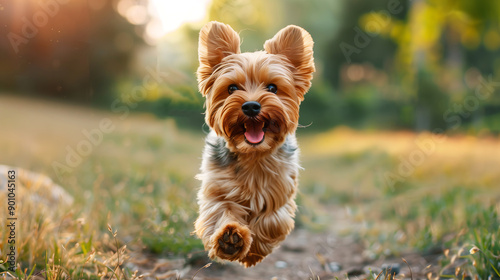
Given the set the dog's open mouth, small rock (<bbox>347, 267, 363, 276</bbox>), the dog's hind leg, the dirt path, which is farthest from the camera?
small rock (<bbox>347, 267, 363, 276</bbox>)

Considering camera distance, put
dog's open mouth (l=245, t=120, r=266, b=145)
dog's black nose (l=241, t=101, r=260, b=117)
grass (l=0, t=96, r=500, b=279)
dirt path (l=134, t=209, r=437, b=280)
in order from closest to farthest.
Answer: dog's black nose (l=241, t=101, r=260, b=117)
dog's open mouth (l=245, t=120, r=266, b=145)
grass (l=0, t=96, r=500, b=279)
dirt path (l=134, t=209, r=437, b=280)

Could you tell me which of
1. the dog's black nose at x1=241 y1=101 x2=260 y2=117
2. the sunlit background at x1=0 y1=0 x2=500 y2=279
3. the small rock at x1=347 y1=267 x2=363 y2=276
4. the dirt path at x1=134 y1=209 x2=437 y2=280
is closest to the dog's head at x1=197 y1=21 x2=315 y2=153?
the dog's black nose at x1=241 y1=101 x2=260 y2=117

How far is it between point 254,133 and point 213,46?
74cm

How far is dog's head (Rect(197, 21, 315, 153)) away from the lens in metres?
3.24

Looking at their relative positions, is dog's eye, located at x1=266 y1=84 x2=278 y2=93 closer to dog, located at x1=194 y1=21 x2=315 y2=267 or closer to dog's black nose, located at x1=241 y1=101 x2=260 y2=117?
dog, located at x1=194 y1=21 x2=315 y2=267

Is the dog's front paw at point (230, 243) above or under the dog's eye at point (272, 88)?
under

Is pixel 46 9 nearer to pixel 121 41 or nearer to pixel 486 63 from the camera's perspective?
pixel 121 41

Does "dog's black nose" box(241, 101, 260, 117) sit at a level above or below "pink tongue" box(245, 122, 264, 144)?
above

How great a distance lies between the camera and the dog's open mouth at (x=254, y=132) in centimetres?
328

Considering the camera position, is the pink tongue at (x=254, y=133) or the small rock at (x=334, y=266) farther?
the small rock at (x=334, y=266)

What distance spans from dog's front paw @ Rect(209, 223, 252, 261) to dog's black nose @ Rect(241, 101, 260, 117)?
0.80 metres

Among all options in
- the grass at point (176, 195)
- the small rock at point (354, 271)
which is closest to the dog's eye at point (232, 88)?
the grass at point (176, 195)

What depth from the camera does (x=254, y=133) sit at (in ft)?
10.9

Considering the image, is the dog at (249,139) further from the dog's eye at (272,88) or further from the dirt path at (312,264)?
the dirt path at (312,264)
